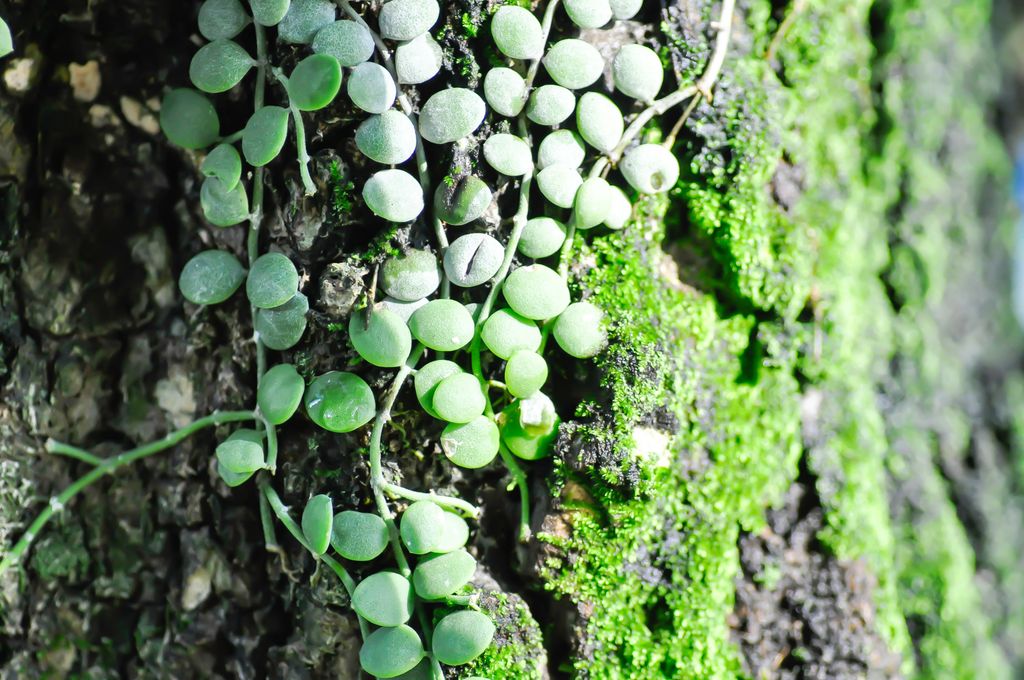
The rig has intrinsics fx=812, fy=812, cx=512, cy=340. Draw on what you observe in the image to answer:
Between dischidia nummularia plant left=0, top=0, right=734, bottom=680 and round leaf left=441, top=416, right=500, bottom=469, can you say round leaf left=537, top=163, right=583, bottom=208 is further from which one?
round leaf left=441, top=416, right=500, bottom=469

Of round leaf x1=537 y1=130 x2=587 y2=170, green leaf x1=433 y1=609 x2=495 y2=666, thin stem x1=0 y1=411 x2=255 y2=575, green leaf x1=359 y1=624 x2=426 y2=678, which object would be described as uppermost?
round leaf x1=537 y1=130 x2=587 y2=170

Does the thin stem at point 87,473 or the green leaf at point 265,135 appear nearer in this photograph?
the green leaf at point 265,135

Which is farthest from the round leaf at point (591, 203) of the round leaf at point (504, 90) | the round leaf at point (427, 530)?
the round leaf at point (427, 530)

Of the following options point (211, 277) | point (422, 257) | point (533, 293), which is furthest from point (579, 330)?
point (211, 277)

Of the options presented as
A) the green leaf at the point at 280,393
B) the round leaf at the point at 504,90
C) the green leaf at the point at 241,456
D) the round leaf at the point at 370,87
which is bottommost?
the green leaf at the point at 241,456

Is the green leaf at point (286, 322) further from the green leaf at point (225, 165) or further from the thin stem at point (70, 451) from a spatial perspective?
the thin stem at point (70, 451)

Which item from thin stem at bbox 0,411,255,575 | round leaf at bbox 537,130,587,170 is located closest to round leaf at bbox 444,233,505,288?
round leaf at bbox 537,130,587,170
